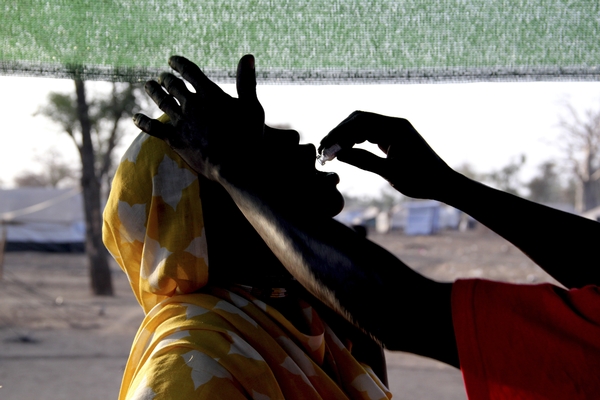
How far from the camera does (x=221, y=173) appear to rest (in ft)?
3.12

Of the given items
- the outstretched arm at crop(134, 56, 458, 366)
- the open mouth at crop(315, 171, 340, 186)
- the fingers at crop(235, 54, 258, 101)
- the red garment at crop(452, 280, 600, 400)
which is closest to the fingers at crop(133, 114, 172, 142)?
the outstretched arm at crop(134, 56, 458, 366)

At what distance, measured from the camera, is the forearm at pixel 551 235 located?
93 centimetres

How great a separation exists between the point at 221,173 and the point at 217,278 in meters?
0.74

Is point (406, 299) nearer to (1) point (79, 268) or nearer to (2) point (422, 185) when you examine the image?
(2) point (422, 185)

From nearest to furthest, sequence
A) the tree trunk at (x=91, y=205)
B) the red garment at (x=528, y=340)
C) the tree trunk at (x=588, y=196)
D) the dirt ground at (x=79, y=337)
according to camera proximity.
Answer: the red garment at (x=528, y=340) → the dirt ground at (x=79, y=337) → the tree trunk at (x=91, y=205) → the tree trunk at (x=588, y=196)

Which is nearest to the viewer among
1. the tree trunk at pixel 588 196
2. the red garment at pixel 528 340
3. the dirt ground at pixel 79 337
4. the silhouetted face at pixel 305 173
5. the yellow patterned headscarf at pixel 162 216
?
the red garment at pixel 528 340

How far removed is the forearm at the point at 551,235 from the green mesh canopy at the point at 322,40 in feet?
2.08

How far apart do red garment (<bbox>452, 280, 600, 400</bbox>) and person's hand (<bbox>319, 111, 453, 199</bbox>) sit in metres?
0.47

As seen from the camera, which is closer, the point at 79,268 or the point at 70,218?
the point at 79,268

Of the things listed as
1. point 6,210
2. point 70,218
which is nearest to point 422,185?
point 70,218

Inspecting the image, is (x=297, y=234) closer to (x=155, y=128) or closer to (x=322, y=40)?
(x=155, y=128)

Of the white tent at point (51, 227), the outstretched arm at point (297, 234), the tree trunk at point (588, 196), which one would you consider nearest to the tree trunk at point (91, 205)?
the white tent at point (51, 227)

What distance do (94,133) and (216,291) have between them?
14.4m

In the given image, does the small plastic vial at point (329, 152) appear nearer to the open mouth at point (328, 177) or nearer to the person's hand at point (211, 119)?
the open mouth at point (328, 177)
